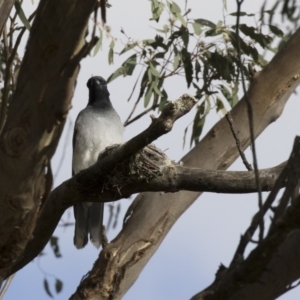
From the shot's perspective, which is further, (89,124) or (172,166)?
(89,124)

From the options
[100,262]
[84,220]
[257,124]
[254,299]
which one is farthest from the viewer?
[84,220]

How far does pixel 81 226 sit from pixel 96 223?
0.58ft

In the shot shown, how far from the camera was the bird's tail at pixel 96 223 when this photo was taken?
4.20m

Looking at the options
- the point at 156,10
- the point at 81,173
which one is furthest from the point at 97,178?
the point at 156,10

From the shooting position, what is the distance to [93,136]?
4789 mm

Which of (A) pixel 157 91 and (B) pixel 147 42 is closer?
(A) pixel 157 91

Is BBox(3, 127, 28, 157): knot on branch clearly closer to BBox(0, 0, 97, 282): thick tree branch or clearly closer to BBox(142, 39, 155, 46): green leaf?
BBox(0, 0, 97, 282): thick tree branch

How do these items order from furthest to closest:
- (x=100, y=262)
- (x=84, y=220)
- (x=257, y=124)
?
(x=84, y=220) → (x=257, y=124) → (x=100, y=262)

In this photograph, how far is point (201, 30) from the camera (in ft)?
14.6

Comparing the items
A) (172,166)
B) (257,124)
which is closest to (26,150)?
(172,166)

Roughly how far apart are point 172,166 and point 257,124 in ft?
4.04

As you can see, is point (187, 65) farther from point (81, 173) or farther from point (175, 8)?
point (81, 173)

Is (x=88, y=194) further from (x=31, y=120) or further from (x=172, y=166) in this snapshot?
(x=31, y=120)

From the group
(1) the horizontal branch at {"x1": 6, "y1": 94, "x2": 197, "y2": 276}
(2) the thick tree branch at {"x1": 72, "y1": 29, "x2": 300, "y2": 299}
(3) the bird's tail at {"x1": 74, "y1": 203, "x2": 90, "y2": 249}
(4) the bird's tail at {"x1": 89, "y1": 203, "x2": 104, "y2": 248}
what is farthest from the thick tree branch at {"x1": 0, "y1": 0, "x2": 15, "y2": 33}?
(4) the bird's tail at {"x1": 89, "y1": 203, "x2": 104, "y2": 248}
